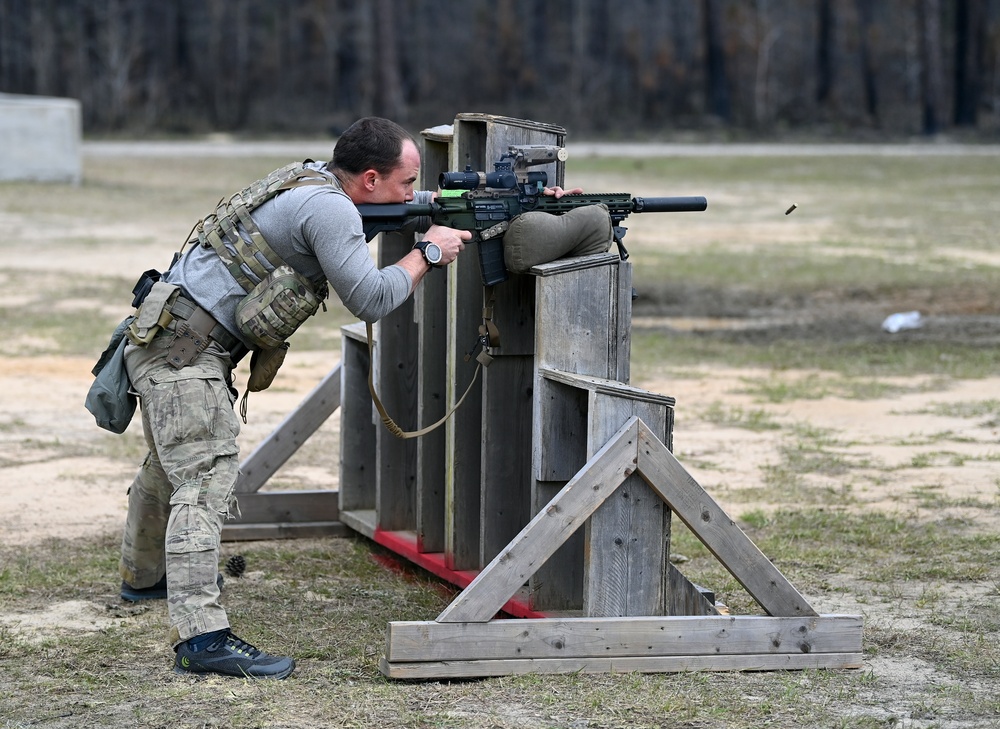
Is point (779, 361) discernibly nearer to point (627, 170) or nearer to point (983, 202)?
point (983, 202)

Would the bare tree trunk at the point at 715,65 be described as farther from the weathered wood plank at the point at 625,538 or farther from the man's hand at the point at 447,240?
the weathered wood plank at the point at 625,538

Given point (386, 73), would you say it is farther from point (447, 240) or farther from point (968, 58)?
point (447, 240)

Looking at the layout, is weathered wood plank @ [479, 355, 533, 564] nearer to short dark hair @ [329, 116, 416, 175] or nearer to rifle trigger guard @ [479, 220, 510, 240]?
rifle trigger guard @ [479, 220, 510, 240]

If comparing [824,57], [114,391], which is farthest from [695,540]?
[824,57]

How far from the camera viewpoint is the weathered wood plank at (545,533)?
14.6 feet

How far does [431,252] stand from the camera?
464 cm

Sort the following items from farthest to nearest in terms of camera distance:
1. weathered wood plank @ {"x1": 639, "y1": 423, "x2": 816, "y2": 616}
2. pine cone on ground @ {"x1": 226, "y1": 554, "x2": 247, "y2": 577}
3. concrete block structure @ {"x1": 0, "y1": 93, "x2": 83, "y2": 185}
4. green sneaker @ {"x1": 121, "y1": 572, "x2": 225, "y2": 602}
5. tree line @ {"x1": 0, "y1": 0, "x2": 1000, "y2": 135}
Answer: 1. tree line @ {"x1": 0, "y1": 0, "x2": 1000, "y2": 135}
2. concrete block structure @ {"x1": 0, "y1": 93, "x2": 83, "y2": 185}
3. pine cone on ground @ {"x1": 226, "y1": 554, "x2": 247, "y2": 577}
4. green sneaker @ {"x1": 121, "y1": 572, "x2": 225, "y2": 602}
5. weathered wood plank @ {"x1": 639, "y1": 423, "x2": 816, "y2": 616}

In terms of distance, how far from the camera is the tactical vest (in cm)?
450

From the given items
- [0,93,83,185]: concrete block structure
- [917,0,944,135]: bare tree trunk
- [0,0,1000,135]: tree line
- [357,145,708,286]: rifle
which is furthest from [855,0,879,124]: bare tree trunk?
[357,145,708,286]: rifle

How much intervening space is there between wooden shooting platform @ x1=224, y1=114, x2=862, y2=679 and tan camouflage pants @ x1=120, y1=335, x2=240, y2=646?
0.62 meters

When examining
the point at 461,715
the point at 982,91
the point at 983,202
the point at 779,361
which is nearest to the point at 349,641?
the point at 461,715

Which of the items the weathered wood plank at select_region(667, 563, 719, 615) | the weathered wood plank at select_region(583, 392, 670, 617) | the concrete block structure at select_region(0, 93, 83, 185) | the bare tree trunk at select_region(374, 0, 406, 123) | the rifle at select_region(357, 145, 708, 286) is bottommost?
the weathered wood plank at select_region(667, 563, 719, 615)

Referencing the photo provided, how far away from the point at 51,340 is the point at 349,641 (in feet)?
25.2

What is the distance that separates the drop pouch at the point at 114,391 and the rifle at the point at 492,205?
90cm
